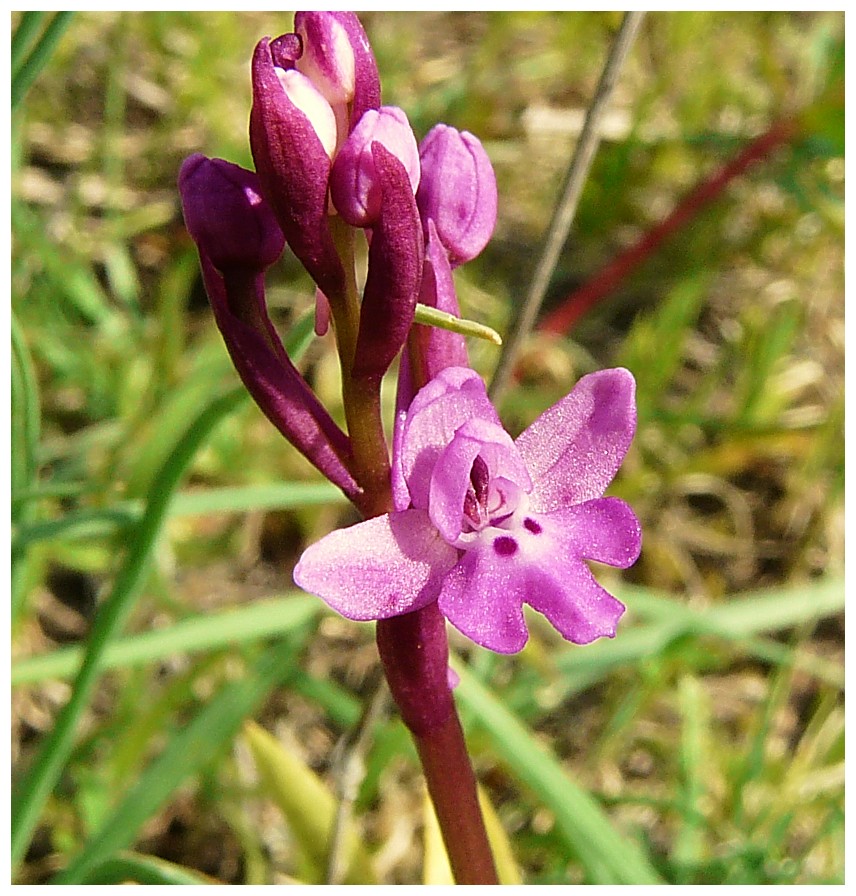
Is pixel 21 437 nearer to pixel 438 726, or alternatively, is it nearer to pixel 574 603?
pixel 438 726

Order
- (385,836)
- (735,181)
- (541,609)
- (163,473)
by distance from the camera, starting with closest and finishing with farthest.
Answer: (541,609) < (163,473) < (385,836) < (735,181)

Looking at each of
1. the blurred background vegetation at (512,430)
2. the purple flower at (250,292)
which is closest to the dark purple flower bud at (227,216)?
the purple flower at (250,292)

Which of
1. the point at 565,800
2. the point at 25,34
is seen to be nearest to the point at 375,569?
the point at 565,800

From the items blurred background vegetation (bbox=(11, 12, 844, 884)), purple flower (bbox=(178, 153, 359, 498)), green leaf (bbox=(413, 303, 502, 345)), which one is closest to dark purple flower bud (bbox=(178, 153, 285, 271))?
purple flower (bbox=(178, 153, 359, 498))

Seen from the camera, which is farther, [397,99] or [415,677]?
[397,99]

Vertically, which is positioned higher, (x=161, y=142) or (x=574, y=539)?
(x=161, y=142)

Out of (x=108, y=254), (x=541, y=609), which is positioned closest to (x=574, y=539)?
(x=541, y=609)
